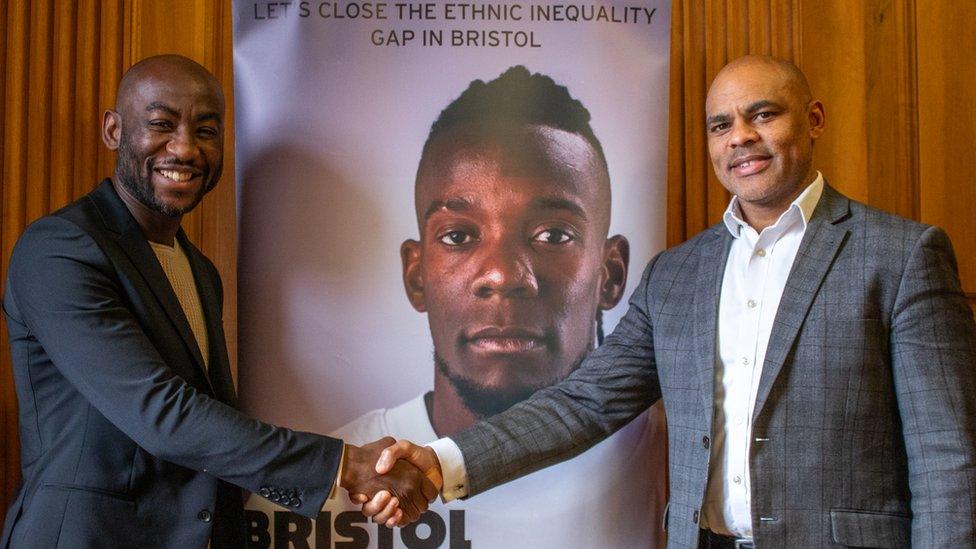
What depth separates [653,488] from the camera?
262cm

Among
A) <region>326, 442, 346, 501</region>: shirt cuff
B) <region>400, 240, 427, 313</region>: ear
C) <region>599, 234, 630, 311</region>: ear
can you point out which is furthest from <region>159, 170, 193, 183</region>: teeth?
<region>599, 234, 630, 311</region>: ear

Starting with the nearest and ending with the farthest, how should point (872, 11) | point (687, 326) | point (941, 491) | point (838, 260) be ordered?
point (941, 491) → point (838, 260) → point (687, 326) → point (872, 11)

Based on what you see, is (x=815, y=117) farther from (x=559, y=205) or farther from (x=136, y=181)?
(x=136, y=181)

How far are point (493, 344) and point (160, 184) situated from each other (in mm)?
958

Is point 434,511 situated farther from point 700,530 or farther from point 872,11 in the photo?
point 872,11

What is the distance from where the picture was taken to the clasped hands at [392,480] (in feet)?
7.80

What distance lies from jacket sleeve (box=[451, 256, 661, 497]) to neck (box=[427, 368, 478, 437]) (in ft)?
0.32

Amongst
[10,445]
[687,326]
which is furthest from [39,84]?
[687,326]

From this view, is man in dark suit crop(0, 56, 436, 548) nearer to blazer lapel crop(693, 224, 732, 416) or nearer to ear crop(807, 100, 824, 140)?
blazer lapel crop(693, 224, 732, 416)

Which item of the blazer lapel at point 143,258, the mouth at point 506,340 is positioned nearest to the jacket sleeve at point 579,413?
the mouth at point 506,340

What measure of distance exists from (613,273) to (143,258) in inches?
48.4

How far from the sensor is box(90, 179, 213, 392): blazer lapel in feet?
6.86

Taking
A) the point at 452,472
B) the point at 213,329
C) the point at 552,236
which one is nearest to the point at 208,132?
the point at 213,329

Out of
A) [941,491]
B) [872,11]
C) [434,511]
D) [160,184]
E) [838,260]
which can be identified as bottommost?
[434,511]
